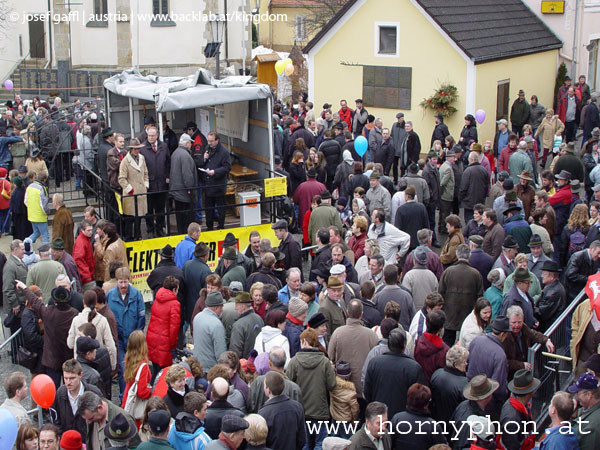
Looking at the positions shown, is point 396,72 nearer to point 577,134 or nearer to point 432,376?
point 577,134

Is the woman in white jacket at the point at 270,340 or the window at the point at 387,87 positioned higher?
the window at the point at 387,87

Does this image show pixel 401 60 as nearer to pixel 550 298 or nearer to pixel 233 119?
pixel 233 119

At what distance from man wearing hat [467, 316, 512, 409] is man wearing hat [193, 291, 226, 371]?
102 inches

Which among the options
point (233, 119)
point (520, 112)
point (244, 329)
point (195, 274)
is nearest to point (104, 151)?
point (233, 119)

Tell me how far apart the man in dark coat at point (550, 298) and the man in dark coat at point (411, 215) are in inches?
133

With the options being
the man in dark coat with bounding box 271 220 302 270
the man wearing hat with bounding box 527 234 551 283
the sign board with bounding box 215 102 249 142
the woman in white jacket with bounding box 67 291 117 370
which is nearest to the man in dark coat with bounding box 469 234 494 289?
the man wearing hat with bounding box 527 234 551 283

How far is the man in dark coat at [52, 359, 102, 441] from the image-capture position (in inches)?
294

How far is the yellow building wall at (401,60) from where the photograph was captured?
71.8 feet

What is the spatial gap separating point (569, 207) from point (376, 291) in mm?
5053

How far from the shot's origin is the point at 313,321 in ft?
27.4

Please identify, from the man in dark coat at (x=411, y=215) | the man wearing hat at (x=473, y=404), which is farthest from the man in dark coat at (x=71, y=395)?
the man in dark coat at (x=411, y=215)

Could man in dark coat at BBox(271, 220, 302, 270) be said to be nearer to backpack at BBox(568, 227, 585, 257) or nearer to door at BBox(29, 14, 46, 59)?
Result: backpack at BBox(568, 227, 585, 257)

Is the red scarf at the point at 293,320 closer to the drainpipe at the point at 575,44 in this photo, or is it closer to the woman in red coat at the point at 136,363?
the woman in red coat at the point at 136,363

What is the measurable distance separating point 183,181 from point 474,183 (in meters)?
5.19
